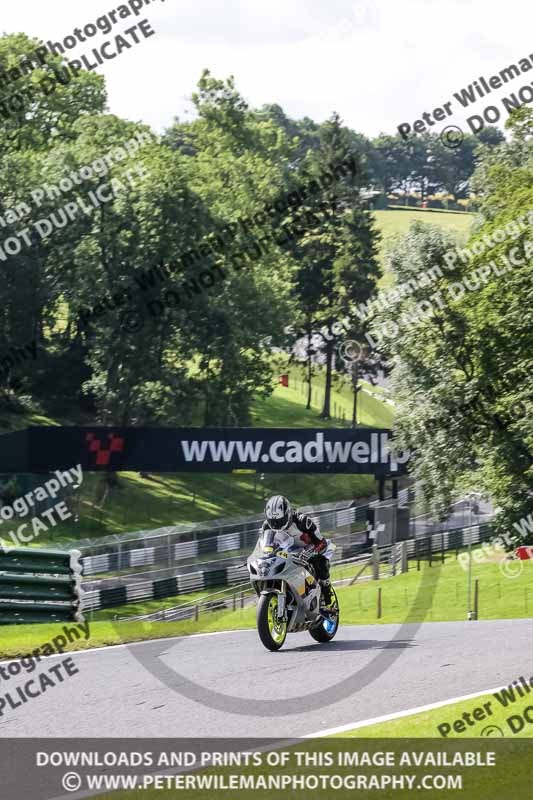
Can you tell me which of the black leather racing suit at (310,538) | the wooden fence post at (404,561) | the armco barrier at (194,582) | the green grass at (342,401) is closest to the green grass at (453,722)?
the black leather racing suit at (310,538)

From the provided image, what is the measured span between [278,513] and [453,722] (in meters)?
3.61

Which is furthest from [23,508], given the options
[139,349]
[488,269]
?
[488,269]

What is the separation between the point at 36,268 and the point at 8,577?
3822 centimetres

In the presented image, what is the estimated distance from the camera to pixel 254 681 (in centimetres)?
1096

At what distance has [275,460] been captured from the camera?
4122 cm

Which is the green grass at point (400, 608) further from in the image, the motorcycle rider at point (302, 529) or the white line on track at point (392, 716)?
the white line on track at point (392, 716)

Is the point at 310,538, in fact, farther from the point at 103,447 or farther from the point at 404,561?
the point at 103,447

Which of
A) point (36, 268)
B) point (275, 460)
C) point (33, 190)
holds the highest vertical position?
point (33, 190)

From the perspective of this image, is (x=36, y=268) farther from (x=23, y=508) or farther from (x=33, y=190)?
(x=23, y=508)

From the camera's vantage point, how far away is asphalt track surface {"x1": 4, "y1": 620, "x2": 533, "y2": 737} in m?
9.54

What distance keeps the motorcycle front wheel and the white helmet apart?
2.53 ft

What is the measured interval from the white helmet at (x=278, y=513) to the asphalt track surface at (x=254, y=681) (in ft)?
4.65

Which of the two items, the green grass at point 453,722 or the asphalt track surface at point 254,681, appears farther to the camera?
the asphalt track surface at point 254,681

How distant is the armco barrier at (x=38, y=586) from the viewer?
17.5m
